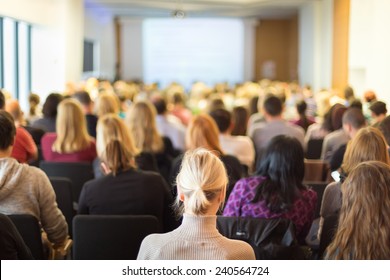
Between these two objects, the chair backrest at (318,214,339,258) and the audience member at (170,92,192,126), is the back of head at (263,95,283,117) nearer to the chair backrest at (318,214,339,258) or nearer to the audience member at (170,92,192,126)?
the audience member at (170,92,192,126)

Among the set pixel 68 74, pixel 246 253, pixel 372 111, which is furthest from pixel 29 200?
pixel 68 74

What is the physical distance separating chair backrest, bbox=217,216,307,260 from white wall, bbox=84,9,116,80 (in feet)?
50.4

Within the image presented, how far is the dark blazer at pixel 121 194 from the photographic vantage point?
373 centimetres

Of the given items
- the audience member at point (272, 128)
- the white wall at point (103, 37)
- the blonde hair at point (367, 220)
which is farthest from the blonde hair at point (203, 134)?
the white wall at point (103, 37)

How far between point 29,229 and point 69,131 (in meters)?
2.23

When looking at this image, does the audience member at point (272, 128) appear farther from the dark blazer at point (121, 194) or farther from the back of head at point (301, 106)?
the dark blazer at point (121, 194)

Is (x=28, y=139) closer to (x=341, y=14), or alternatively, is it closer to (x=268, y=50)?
(x=341, y=14)

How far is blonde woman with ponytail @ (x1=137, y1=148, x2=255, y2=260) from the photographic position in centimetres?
228

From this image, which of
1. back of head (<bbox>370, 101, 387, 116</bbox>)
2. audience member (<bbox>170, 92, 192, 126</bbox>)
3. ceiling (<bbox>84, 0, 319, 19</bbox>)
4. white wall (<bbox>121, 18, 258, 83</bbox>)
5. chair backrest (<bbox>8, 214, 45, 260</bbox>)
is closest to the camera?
chair backrest (<bbox>8, 214, 45, 260</bbox>)

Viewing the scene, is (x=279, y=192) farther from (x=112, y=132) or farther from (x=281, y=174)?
(x=112, y=132)

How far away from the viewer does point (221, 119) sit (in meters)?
5.96

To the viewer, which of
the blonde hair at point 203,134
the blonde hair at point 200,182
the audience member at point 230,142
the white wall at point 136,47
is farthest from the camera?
the white wall at point 136,47

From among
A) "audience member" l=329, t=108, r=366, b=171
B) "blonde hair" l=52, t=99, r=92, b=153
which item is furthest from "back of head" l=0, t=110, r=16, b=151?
"audience member" l=329, t=108, r=366, b=171

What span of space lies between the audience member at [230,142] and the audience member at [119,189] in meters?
2.13
